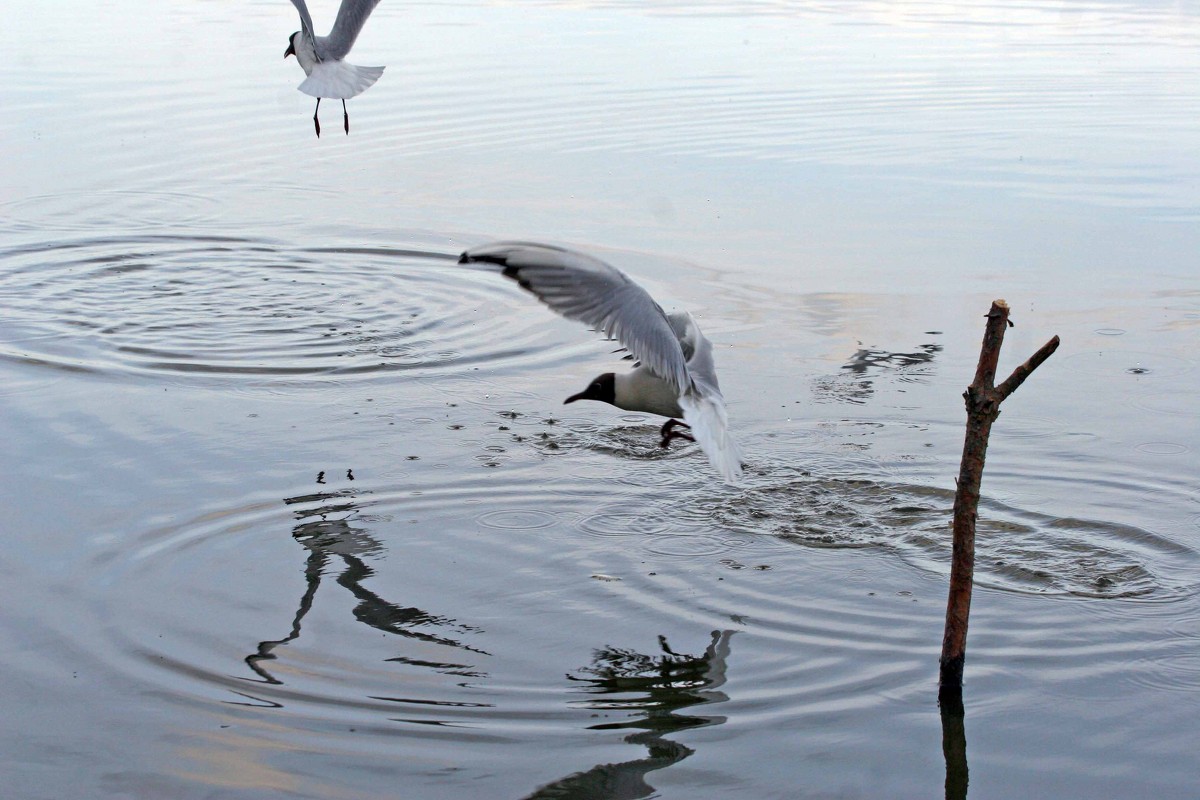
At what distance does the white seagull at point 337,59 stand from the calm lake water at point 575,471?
129 centimetres

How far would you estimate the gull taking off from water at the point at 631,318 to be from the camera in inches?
203

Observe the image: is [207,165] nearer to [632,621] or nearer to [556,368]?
[556,368]

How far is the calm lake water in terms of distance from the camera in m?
4.30

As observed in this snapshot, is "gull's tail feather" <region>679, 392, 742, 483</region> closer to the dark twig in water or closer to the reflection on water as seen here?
the dark twig in water

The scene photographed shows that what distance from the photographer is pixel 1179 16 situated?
88.4 ft

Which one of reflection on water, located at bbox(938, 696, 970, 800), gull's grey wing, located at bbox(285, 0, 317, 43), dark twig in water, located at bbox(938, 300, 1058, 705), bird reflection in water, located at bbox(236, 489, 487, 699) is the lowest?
reflection on water, located at bbox(938, 696, 970, 800)

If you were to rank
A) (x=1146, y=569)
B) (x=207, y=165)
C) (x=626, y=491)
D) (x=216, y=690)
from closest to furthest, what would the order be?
1. (x=216, y=690)
2. (x=1146, y=569)
3. (x=626, y=491)
4. (x=207, y=165)

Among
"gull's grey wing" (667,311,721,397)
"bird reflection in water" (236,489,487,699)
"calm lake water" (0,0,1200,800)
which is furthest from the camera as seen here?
"gull's grey wing" (667,311,721,397)

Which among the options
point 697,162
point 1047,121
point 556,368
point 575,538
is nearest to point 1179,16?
point 1047,121

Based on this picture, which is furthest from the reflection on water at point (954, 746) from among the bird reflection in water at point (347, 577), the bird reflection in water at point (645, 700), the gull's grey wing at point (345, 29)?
the gull's grey wing at point (345, 29)

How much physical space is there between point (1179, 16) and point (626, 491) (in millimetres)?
24537

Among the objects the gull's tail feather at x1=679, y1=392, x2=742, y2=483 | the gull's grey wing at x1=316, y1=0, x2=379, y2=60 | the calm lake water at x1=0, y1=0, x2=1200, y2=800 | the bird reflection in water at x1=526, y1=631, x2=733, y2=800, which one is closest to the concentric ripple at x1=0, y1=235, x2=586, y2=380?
the calm lake water at x1=0, y1=0, x2=1200, y2=800

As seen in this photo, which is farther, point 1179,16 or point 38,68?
point 1179,16

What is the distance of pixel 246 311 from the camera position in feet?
29.4
